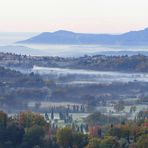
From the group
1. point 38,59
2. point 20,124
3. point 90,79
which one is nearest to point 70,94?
point 90,79

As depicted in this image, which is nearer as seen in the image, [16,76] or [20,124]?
[20,124]

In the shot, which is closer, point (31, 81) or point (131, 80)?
point (31, 81)

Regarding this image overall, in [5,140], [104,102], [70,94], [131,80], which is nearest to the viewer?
[5,140]

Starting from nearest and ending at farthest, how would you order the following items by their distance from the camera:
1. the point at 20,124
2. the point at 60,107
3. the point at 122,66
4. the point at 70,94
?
the point at 20,124 < the point at 60,107 < the point at 70,94 < the point at 122,66

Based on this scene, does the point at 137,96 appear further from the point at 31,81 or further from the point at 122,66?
the point at 122,66

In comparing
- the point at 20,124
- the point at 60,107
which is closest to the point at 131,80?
the point at 60,107

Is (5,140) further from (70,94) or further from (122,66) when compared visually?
(122,66)
